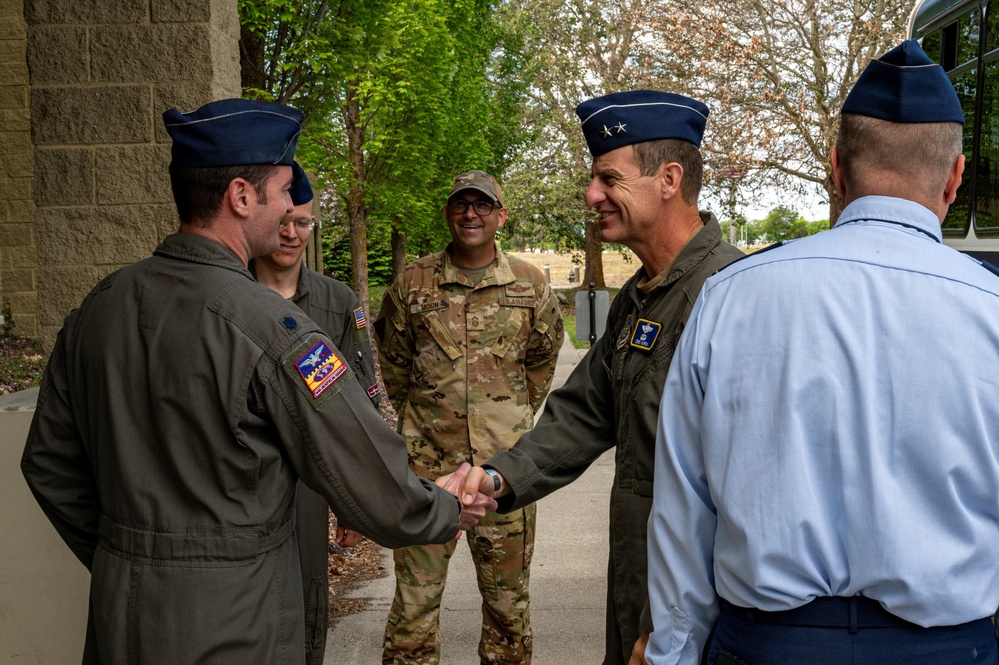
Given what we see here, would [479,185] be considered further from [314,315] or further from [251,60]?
[251,60]

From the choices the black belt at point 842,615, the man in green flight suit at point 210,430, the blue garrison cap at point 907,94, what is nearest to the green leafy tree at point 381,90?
the man in green flight suit at point 210,430

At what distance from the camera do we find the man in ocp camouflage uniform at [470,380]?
4.60 metres

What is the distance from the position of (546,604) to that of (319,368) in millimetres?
3841

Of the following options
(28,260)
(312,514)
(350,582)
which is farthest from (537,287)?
(28,260)

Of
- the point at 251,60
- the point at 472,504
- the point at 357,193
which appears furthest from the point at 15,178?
the point at 472,504

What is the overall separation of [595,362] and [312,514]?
1.45 metres

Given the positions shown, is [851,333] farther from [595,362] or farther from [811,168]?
[811,168]

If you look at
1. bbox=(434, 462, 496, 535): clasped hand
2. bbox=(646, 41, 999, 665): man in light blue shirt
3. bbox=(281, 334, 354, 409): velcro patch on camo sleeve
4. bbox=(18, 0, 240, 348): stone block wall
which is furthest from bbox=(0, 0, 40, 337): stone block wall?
bbox=(646, 41, 999, 665): man in light blue shirt

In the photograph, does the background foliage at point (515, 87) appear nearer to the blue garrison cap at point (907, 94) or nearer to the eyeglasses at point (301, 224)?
the eyeglasses at point (301, 224)

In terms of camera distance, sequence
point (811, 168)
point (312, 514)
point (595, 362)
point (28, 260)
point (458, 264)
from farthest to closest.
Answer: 1. point (811, 168)
2. point (28, 260)
3. point (458, 264)
4. point (312, 514)
5. point (595, 362)

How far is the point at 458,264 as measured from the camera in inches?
198

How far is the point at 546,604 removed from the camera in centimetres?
606

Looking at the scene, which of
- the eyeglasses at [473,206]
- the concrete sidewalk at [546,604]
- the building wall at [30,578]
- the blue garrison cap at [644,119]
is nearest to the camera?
the blue garrison cap at [644,119]

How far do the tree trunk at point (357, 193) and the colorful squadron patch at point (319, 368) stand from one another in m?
11.5
